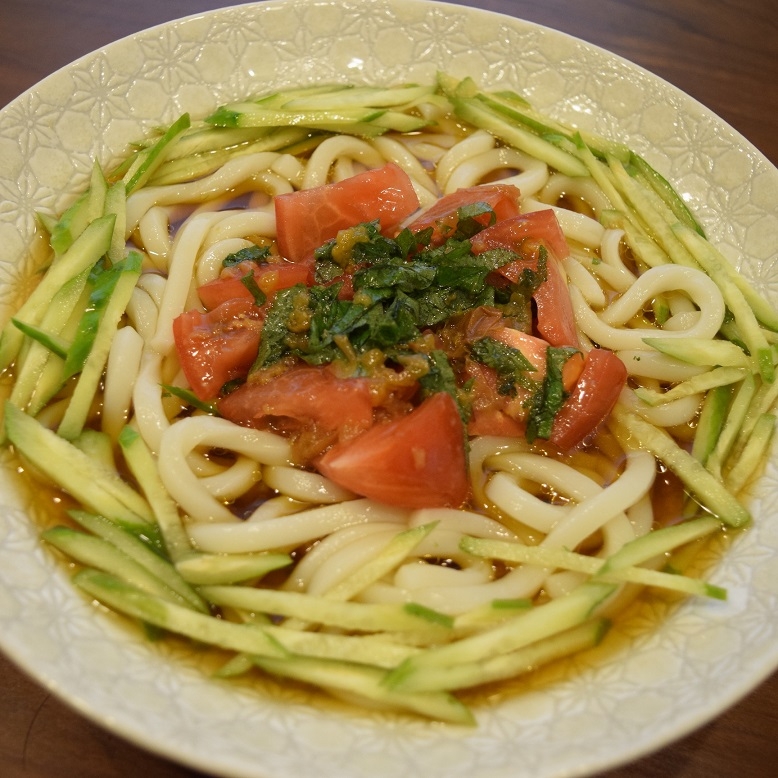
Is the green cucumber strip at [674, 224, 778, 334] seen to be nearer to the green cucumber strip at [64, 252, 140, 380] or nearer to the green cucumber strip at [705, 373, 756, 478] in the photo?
the green cucumber strip at [705, 373, 756, 478]

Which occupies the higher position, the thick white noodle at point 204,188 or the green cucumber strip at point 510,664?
the thick white noodle at point 204,188

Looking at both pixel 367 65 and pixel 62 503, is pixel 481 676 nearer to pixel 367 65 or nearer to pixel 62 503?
pixel 62 503

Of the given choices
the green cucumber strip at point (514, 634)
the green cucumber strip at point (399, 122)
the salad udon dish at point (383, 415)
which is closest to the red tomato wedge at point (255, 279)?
the salad udon dish at point (383, 415)

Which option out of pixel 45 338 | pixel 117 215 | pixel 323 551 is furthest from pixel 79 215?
pixel 323 551

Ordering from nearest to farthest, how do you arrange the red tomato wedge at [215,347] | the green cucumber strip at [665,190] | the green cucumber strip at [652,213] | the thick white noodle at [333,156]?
the red tomato wedge at [215,347], the green cucumber strip at [652,213], the green cucumber strip at [665,190], the thick white noodle at [333,156]

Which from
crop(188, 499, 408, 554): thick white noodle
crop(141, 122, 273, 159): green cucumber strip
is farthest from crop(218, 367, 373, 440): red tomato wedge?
crop(141, 122, 273, 159): green cucumber strip

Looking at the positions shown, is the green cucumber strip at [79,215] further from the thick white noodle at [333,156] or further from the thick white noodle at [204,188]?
the thick white noodle at [333,156]

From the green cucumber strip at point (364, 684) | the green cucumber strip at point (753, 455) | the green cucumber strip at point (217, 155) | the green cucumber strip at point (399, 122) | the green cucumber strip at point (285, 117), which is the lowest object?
the green cucumber strip at point (364, 684)
